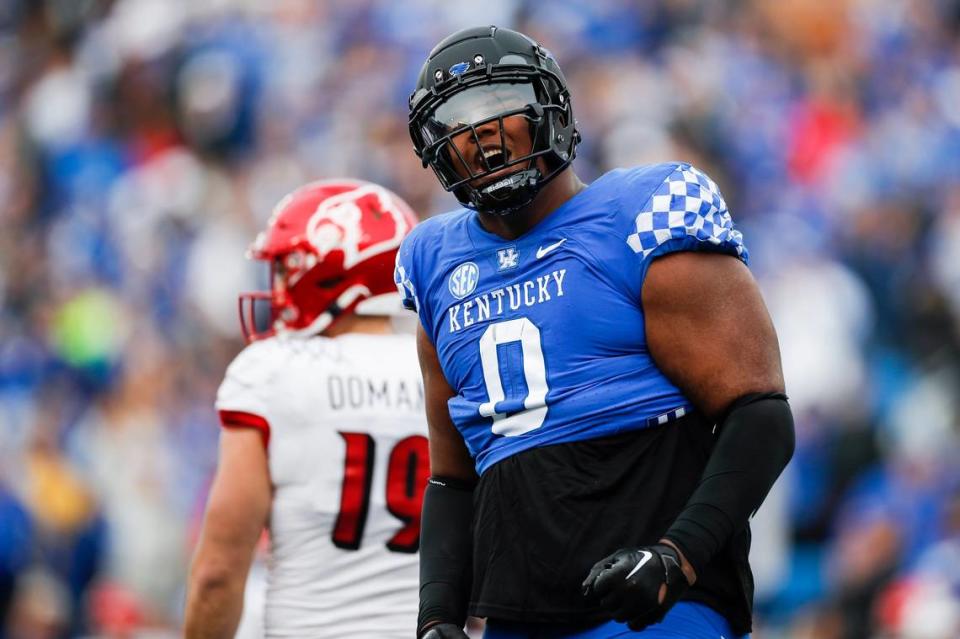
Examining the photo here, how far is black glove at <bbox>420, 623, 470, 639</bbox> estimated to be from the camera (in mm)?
3209

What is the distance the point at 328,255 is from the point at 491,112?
1.38 meters

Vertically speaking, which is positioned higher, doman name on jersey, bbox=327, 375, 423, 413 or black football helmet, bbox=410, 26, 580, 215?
black football helmet, bbox=410, 26, 580, 215

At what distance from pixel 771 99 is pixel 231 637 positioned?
7.97 meters

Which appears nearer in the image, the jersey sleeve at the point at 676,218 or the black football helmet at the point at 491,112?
the jersey sleeve at the point at 676,218

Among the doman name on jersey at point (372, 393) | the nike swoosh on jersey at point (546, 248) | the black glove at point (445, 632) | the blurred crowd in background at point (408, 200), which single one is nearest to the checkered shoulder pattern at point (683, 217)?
the nike swoosh on jersey at point (546, 248)

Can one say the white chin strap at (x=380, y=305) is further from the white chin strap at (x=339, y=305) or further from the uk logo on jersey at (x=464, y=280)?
the uk logo on jersey at (x=464, y=280)

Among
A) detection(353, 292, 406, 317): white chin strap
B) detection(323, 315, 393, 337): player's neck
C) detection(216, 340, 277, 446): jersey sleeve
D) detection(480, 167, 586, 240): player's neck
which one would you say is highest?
detection(480, 167, 586, 240): player's neck

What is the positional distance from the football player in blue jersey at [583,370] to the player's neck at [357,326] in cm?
121

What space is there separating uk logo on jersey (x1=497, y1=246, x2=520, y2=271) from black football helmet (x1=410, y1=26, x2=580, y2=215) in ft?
0.28

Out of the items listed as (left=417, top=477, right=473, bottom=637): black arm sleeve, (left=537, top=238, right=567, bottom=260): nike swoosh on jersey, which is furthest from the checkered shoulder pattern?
(left=417, top=477, right=473, bottom=637): black arm sleeve

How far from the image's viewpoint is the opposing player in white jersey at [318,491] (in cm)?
421

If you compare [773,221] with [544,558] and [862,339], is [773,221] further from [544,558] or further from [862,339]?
[544,558]

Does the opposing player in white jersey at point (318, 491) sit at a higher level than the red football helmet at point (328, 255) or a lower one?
lower

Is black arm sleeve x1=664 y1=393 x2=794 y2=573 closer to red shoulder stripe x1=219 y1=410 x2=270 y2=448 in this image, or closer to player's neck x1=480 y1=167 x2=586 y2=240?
player's neck x1=480 y1=167 x2=586 y2=240
